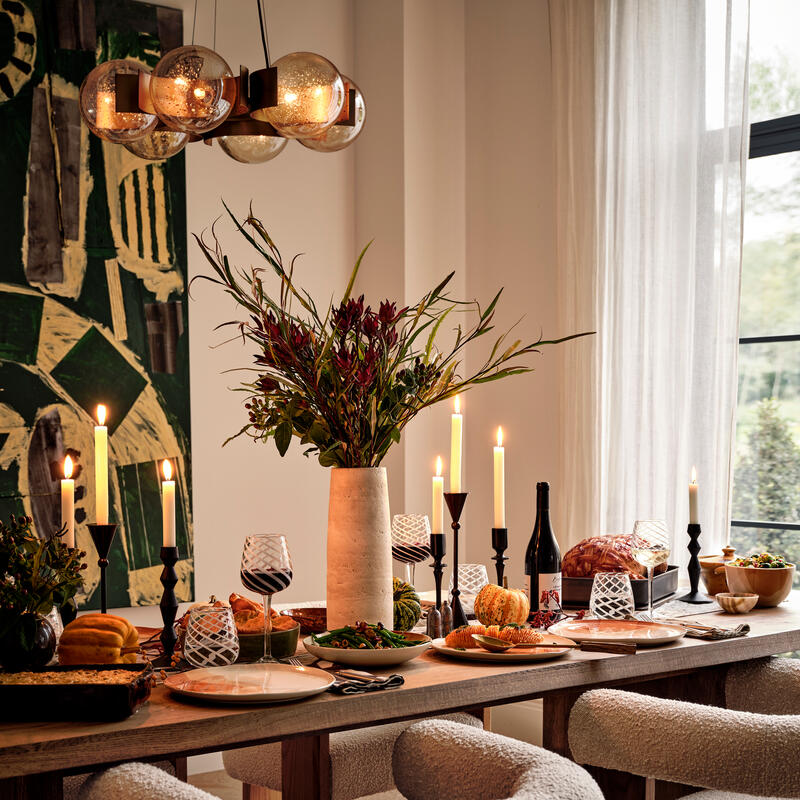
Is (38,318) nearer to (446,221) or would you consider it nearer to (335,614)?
(446,221)

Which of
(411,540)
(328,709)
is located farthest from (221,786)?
(328,709)

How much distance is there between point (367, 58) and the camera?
4.29 metres

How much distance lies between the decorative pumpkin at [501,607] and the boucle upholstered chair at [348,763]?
1.14 ft

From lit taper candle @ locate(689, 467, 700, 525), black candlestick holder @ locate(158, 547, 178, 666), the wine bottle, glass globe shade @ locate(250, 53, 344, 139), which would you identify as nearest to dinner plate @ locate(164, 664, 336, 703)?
black candlestick holder @ locate(158, 547, 178, 666)

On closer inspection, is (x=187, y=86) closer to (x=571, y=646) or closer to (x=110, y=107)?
(x=110, y=107)

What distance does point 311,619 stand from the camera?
6.91ft

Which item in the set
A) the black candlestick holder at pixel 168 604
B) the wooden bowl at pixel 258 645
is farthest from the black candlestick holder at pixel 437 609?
the black candlestick holder at pixel 168 604

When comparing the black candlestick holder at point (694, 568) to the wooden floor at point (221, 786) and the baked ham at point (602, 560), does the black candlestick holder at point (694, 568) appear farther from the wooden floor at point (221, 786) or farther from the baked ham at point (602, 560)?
the wooden floor at point (221, 786)

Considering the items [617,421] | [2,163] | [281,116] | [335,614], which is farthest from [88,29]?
[335,614]

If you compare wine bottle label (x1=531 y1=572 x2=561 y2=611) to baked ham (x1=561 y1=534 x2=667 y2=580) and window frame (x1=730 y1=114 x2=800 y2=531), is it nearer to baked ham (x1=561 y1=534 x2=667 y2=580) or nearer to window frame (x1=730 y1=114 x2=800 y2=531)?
baked ham (x1=561 y1=534 x2=667 y2=580)

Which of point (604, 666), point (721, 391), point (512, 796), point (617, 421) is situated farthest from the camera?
point (617, 421)

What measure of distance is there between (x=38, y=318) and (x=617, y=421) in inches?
77.7

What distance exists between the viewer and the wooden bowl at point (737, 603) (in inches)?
91.4

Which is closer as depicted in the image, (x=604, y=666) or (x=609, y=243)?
(x=604, y=666)
